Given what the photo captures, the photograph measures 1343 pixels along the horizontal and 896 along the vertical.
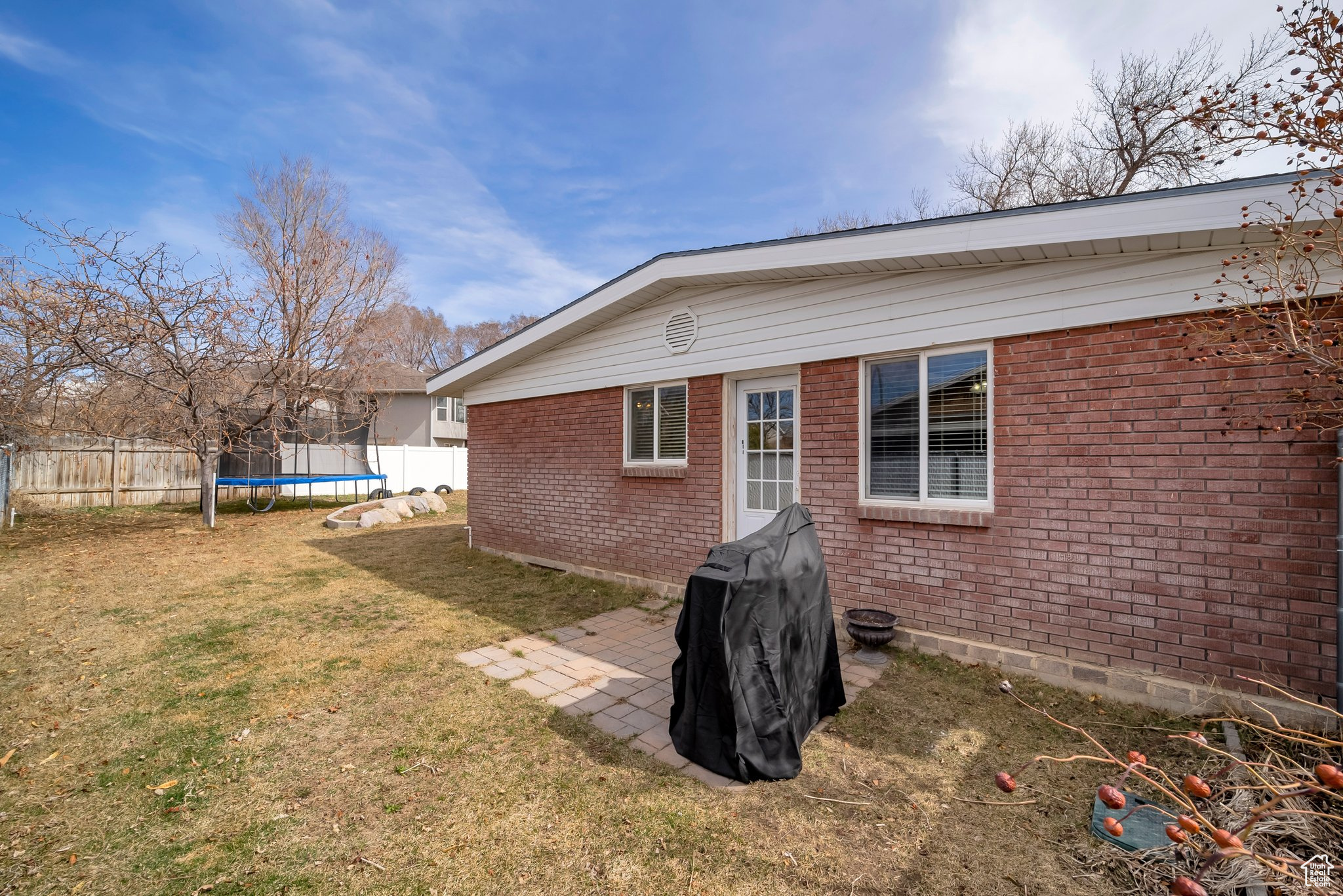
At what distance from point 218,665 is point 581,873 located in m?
4.05

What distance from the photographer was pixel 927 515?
4539 mm

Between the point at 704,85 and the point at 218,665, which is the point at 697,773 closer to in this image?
the point at 218,665

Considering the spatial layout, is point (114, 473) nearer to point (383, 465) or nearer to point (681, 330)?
point (383, 465)

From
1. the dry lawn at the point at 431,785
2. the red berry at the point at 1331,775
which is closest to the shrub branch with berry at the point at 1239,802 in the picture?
the red berry at the point at 1331,775

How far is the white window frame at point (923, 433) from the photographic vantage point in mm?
4336

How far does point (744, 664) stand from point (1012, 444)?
2.74 m

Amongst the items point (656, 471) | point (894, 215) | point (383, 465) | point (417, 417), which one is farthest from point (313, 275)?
point (894, 215)

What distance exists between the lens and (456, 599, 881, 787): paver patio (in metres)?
3.57

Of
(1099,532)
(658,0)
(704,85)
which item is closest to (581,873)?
(1099,532)

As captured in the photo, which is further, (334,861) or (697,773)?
(697,773)

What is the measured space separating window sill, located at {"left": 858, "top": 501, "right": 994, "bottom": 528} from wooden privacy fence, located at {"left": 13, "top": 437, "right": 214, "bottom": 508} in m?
16.2

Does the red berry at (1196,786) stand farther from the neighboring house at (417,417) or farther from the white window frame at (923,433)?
the neighboring house at (417,417)

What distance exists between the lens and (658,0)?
725cm

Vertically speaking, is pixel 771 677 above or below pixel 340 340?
below
